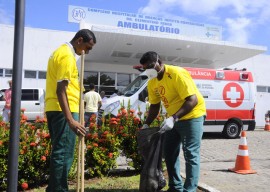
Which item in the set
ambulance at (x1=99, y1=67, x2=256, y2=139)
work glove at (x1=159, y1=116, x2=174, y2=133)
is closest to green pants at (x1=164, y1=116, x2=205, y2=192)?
work glove at (x1=159, y1=116, x2=174, y2=133)

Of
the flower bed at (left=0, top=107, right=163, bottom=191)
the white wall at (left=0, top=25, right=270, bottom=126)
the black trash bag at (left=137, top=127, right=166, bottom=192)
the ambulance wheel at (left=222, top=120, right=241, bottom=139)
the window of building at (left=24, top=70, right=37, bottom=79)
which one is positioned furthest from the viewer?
the window of building at (left=24, top=70, right=37, bottom=79)

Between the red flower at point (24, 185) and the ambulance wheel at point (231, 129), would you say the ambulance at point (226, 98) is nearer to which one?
the ambulance wheel at point (231, 129)

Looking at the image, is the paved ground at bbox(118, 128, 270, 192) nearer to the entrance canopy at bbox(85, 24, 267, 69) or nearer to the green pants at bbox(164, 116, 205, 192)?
the green pants at bbox(164, 116, 205, 192)

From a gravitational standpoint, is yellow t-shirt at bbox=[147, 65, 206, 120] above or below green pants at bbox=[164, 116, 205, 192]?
above

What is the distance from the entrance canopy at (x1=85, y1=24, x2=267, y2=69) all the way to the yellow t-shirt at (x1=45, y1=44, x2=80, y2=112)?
12714mm

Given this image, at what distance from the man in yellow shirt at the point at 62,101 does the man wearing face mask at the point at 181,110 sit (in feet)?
3.05

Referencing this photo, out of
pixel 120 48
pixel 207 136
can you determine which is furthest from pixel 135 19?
pixel 207 136

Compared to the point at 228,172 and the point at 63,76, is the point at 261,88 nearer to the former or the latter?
the point at 228,172

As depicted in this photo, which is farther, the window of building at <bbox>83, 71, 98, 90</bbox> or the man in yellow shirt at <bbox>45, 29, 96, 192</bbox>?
the window of building at <bbox>83, 71, 98, 90</bbox>

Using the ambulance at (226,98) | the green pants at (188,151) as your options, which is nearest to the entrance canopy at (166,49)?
the ambulance at (226,98)

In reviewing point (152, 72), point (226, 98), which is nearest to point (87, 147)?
point (152, 72)

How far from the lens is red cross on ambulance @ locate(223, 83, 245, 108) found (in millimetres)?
11609

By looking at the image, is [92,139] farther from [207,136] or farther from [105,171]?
[207,136]

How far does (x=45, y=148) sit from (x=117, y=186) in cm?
111
